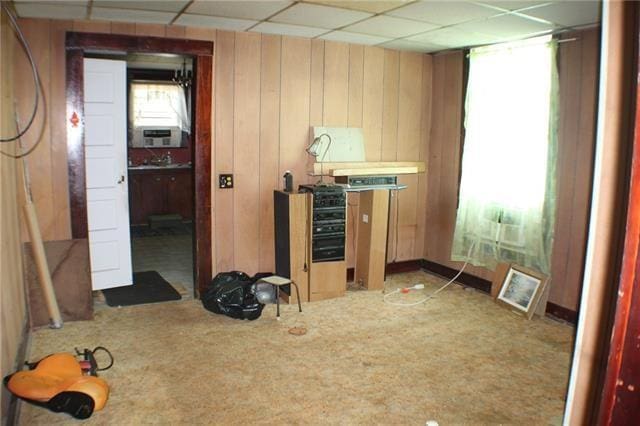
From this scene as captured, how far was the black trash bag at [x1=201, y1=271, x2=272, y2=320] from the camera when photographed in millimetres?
4117

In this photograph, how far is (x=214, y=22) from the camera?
411 centimetres

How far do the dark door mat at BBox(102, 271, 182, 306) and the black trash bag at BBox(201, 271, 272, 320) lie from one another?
1.89 feet

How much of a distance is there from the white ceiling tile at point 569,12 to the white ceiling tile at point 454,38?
0.70 metres

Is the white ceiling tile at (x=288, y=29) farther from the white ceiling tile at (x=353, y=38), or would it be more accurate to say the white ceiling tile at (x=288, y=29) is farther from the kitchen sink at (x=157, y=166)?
the kitchen sink at (x=157, y=166)

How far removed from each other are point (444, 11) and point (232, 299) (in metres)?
2.79

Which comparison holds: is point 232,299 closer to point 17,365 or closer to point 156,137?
point 17,365

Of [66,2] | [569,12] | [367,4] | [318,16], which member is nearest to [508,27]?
[569,12]

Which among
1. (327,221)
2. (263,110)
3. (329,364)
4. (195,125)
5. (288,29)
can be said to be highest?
(288,29)

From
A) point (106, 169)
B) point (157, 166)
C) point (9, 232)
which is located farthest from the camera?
point (157, 166)

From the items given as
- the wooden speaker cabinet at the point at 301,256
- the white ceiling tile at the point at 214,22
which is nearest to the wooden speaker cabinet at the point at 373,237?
the wooden speaker cabinet at the point at 301,256

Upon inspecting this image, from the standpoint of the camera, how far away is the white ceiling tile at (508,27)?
3.74m

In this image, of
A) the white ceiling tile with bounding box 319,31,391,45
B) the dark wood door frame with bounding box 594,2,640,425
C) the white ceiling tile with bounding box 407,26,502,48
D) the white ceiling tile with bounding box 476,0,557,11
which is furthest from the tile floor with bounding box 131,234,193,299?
the dark wood door frame with bounding box 594,2,640,425

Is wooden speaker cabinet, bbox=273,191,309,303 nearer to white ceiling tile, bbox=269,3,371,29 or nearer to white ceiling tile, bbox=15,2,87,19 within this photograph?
white ceiling tile, bbox=269,3,371,29

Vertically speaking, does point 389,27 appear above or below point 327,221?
above
